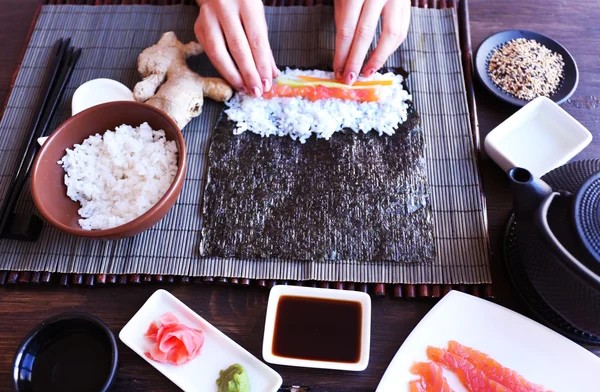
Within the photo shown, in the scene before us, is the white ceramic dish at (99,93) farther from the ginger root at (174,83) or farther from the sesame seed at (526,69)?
the sesame seed at (526,69)

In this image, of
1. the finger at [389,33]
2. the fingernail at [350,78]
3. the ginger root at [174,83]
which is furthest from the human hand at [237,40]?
the finger at [389,33]

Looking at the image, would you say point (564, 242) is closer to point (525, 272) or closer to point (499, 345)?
point (525, 272)

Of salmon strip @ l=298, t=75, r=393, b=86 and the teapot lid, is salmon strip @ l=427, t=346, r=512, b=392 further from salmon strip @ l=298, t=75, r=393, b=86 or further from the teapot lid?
salmon strip @ l=298, t=75, r=393, b=86

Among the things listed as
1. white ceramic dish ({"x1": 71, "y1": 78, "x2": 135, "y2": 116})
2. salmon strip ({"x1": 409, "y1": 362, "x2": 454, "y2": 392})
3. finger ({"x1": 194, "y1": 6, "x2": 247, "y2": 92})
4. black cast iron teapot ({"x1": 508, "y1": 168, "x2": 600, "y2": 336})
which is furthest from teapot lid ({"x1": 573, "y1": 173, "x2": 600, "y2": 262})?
white ceramic dish ({"x1": 71, "y1": 78, "x2": 135, "y2": 116})

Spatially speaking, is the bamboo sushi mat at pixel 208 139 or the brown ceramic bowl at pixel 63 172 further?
the bamboo sushi mat at pixel 208 139

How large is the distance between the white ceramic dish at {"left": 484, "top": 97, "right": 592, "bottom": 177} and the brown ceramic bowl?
1305 millimetres

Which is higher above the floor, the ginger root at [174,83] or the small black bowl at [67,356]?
the ginger root at [174,83]

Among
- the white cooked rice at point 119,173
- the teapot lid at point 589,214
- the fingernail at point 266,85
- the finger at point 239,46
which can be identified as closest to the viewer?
the teapot lid at point 589,214

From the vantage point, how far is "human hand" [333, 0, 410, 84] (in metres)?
1.94

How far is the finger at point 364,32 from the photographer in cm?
194

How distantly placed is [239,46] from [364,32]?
21.7 inches

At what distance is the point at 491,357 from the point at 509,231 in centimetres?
48

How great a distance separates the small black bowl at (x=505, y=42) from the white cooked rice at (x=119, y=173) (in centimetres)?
144

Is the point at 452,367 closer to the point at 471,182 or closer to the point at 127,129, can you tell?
the point at 471,182
